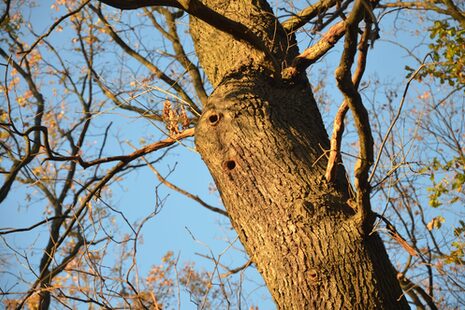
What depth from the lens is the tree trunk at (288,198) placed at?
235 centimetres

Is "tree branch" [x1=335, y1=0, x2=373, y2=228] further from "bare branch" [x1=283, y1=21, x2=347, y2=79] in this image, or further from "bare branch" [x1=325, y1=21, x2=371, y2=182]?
"bare branch" [x1=283, y1=21, x2=347, y2=79]

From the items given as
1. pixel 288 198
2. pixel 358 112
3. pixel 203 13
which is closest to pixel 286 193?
pixel 288 198

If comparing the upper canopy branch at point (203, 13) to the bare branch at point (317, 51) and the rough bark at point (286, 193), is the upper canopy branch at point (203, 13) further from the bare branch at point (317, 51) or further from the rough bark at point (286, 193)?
the bare branch at point (317, 51)

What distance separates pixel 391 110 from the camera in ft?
24.9

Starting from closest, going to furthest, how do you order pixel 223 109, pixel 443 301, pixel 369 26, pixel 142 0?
1. pixel 369 26
2. pixel 142 0
3. pixel 223 109
4. pixel 443 301

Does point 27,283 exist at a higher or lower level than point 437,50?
lower

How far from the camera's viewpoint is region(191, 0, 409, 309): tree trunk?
2.35 metres

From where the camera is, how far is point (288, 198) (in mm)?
2512

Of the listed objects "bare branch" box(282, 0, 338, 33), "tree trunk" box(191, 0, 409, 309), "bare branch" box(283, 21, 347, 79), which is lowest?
"tree trunk" box(191, 0, 409, 309)

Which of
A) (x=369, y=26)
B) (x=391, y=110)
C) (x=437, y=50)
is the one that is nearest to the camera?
(x=369, y=26)

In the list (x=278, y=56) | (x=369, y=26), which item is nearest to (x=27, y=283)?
(x=278, y=56)

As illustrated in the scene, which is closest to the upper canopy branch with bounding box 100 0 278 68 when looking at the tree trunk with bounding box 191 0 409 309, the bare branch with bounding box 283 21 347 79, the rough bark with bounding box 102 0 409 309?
the rough bark with bounding box 102 0 409 309

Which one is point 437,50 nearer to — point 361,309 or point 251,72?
point 251,72

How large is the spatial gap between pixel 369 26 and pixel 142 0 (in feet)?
3.81
